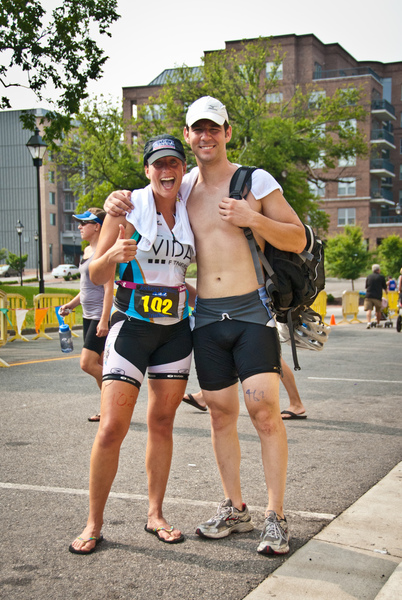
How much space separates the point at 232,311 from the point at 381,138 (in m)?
72.0

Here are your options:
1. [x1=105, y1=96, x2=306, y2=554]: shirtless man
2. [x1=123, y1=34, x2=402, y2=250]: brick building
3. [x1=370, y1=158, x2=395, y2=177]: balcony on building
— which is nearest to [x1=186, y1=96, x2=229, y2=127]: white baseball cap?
[x1=105, y1=96, x2=306, y2=554]: shirtless man

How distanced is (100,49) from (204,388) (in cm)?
1568

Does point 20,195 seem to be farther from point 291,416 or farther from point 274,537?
point 274,537

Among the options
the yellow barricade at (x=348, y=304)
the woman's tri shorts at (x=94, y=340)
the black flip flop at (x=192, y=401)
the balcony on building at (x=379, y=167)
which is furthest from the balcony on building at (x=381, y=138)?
the woman's tri shorts at (x=94, y=340)

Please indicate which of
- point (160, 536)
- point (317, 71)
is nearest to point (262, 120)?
point (160, 536)

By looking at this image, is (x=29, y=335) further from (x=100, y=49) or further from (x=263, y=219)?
(x=263, y=219)

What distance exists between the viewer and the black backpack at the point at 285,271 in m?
3.56

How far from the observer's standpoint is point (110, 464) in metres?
3.38

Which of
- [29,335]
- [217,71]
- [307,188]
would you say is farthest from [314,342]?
[217,71]

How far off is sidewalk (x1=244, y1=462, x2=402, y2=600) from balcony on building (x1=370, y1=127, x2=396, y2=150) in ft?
229

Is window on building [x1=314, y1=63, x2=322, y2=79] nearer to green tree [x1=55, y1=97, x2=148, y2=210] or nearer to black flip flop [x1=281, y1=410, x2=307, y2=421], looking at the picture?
green tree [x1=55, y1=97, x2=148, y2=210]

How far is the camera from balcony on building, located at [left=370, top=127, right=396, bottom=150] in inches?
2741

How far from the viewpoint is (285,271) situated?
3.61 m

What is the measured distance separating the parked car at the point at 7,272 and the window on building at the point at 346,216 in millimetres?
34075
